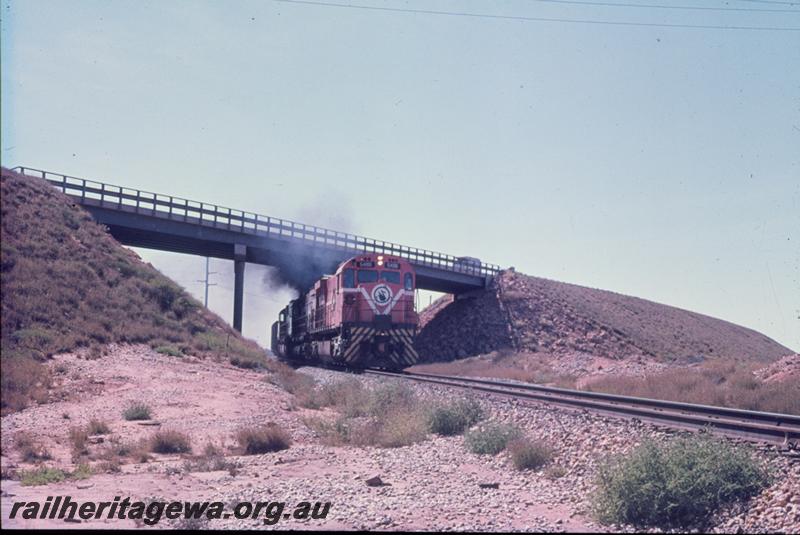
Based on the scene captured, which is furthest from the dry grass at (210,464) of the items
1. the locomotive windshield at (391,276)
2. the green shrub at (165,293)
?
the green shrub at (165,293)

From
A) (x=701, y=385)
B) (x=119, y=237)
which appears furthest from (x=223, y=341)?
(x=701, y=385)

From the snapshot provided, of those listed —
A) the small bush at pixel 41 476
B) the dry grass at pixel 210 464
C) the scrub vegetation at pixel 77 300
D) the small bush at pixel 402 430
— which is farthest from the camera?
the scrub vegetation at pixel 77 300

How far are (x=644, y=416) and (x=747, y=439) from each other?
97.7 inches

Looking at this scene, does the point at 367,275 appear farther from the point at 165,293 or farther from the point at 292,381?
the point at 165,293

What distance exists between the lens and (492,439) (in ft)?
37.8

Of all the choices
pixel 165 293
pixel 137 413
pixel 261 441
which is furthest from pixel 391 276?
pixel 261 441

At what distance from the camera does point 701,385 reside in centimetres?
2020

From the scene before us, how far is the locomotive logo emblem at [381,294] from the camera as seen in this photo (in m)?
26.8

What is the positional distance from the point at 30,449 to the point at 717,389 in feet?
55.2

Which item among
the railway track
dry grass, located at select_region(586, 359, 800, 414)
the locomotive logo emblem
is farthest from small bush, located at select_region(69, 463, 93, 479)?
the locomotive logo emblem

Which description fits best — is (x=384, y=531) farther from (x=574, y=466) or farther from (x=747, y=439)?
(x=747, y=439)

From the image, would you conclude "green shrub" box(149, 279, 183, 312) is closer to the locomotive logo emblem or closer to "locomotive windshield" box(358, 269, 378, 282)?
"locomotive windshield" box(358, 269, 378, 282)

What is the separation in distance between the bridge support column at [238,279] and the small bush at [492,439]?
2997 centimetres

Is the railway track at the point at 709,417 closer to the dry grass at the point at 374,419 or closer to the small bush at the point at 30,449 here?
the dry grass at the point at 374,419
